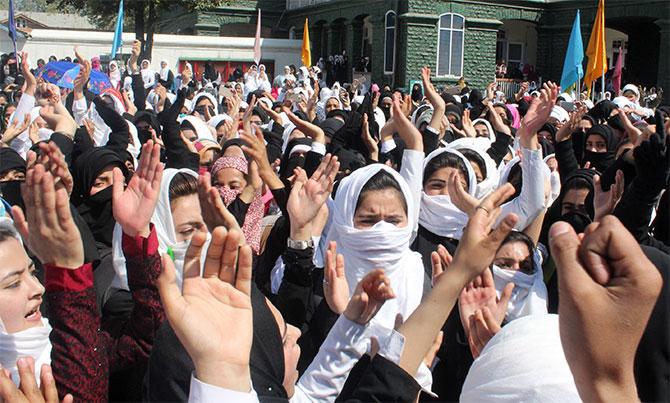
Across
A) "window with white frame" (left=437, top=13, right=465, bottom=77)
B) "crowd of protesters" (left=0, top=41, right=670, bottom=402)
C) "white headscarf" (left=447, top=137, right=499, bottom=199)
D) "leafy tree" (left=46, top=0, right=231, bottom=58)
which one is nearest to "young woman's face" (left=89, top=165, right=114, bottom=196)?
"crowd of protesters" (left=0, top=41, right=670, bottom=402)

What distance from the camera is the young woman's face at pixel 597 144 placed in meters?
6.18

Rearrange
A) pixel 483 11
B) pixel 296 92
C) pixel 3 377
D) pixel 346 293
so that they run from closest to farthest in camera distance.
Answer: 1. pixel 3 377
2. pixel 346 293
3. pixel 296 92
4. pixel 483 11

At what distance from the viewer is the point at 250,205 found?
406 centimetres

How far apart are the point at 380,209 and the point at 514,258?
0.62 metres

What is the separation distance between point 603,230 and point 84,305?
1.52 metres

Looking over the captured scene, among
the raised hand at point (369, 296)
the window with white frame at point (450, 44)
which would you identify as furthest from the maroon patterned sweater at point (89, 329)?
the window with white frame at point (450, 44)

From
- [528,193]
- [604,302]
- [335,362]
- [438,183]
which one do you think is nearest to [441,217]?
[438,183]

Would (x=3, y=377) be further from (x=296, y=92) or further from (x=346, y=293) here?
(x=296, y=92)

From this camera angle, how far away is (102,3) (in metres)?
31.3

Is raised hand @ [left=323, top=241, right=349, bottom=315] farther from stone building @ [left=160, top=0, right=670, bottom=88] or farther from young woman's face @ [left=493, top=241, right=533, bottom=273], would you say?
stone building @ [left=160, top=0, right=670, bottom=88]

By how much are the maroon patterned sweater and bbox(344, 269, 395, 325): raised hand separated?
2.01 feet

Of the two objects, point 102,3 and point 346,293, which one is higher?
point 102,3

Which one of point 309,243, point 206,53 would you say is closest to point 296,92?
point 309,243

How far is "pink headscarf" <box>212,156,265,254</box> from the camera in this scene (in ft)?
12.4
